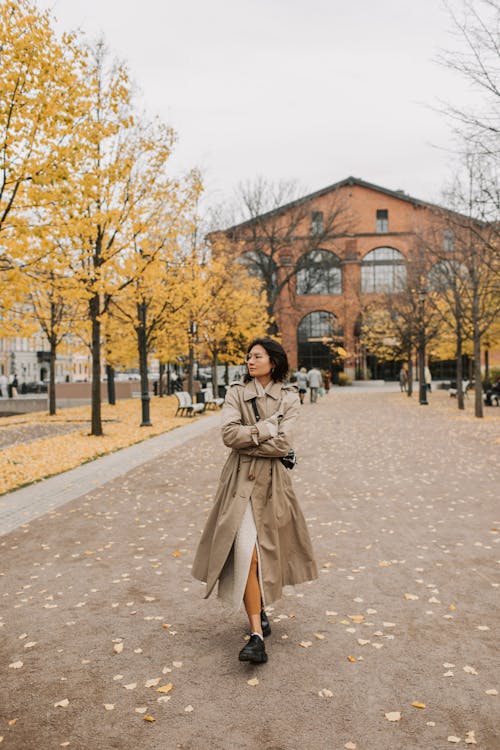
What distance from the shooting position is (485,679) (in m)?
3.82

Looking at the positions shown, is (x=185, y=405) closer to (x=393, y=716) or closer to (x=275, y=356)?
(x=275, y=356)

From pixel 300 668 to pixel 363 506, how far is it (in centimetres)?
482

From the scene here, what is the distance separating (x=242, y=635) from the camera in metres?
4.55

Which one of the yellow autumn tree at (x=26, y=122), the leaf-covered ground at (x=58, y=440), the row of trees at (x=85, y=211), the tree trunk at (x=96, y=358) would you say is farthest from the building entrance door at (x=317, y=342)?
the yellow autumn tree at (x=26, y=122)

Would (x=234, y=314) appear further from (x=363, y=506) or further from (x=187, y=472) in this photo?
(x=363, y=506)

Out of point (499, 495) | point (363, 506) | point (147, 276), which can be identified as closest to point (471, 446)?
point (499, 495)

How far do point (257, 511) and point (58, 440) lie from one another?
45.3ft

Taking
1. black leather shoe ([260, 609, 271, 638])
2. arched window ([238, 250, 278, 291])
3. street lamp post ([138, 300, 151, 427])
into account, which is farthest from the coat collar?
arched window ([238, 250, 278, 291])

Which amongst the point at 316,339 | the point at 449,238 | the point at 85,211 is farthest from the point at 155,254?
the point at 316,339

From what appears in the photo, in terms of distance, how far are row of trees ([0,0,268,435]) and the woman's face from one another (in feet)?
25.9

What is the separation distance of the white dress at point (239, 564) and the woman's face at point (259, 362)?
0.78 metres

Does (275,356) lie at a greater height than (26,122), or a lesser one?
lesser

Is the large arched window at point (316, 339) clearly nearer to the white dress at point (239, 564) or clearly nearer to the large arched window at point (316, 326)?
the large arched window at point (316, 326)

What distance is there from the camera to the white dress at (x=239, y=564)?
402 centimetres
